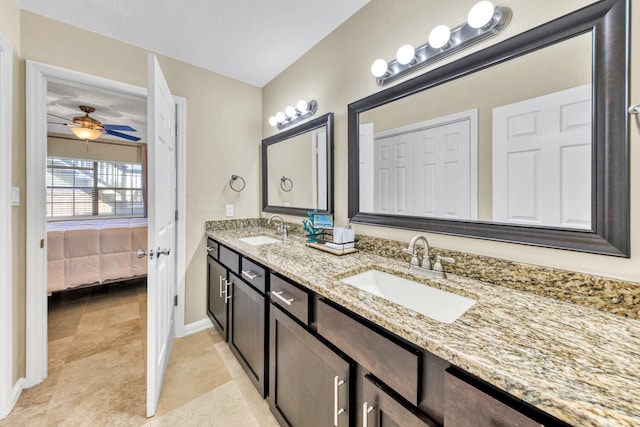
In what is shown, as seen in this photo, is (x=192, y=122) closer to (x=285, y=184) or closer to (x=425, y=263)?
(x=285, y=184)

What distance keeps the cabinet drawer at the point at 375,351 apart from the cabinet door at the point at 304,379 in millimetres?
71

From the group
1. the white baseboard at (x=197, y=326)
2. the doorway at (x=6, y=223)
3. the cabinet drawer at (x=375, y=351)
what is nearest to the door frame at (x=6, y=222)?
the doorway at (x=6, y=223)

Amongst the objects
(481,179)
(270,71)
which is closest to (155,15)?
(270,71)

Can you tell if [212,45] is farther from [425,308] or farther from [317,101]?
[425,308]

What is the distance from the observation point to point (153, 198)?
52.5 inches

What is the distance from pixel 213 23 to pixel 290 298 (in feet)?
6.14

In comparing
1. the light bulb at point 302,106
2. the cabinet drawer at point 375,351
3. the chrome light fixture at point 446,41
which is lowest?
the cabinet drawer at point 375,351

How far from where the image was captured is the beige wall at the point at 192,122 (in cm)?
156

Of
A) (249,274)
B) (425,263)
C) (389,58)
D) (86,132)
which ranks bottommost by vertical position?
(249,274)

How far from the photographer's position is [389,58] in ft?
4.76

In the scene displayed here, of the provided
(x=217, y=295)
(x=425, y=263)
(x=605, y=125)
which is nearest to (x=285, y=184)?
(x=217, y=295)

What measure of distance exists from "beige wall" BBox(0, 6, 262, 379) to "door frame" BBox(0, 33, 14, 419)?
0.12 m

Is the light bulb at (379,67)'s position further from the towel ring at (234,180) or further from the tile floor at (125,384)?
the tile floor at (125,384)

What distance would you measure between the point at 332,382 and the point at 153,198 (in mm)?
1225
